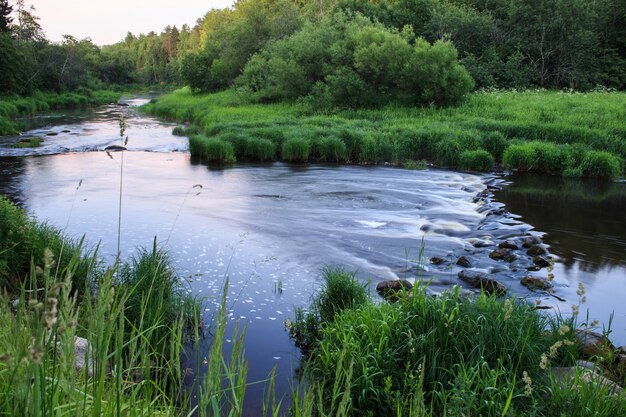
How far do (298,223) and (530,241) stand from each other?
5.70 meters

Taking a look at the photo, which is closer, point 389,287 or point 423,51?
point 389,287

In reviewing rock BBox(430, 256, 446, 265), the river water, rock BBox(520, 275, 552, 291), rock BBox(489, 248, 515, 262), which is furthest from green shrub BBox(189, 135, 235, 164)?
rock BBox(520, 275, 552, 291)

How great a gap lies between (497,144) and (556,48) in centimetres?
1958

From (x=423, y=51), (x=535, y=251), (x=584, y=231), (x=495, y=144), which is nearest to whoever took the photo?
(x=535, y=251)

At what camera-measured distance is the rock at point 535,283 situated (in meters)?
9.05

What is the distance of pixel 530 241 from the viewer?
11.5 meters

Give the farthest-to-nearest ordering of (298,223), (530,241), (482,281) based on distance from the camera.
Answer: (298,223)
(530,241)
(482,281)

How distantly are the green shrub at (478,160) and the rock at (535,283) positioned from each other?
477 inches

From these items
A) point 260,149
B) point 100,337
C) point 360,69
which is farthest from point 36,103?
point 100,337

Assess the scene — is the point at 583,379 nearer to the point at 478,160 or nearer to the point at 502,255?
the point at 502,255

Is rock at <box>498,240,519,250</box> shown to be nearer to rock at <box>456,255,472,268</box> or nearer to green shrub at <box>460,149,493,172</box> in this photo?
rock at <box>456,255,472,268</box>

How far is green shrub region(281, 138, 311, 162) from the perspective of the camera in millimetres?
22094

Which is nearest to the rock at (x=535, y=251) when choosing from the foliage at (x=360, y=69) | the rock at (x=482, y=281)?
the rock at (x=482, y=281)

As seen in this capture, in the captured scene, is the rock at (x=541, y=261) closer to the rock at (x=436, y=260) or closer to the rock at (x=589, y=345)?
the rock at (x=436, y=260)
